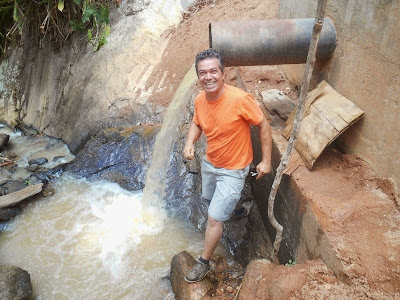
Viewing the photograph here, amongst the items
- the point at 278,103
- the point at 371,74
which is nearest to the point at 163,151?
the point at 278,103

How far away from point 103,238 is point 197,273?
182 cm

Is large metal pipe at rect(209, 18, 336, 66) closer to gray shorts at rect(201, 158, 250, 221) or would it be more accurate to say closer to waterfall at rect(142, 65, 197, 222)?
gray shorts at rect(201, 158, 250, 221)

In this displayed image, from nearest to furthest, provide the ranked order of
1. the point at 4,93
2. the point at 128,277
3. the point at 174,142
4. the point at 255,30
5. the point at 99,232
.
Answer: the point at 255,30 < the point at 128,277 < the point at 99,232 < the point at 174,142 < the point at 4,93

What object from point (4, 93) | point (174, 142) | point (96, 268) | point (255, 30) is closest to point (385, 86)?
point (255, 30)

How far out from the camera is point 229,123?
2953 mm

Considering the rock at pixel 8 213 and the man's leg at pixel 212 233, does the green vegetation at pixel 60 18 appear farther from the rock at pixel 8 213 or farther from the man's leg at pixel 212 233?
the man's leg at pixel 212 233

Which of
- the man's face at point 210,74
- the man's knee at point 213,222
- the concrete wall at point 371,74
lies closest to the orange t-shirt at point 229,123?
Result: the man's face at point 210,74

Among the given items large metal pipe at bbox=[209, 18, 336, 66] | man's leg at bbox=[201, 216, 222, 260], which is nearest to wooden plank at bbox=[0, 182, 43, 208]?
man's leg at bbox=[201, 216, 222, 260]

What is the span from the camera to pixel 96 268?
420 cm

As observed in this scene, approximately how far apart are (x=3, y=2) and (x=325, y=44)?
24.9 ft

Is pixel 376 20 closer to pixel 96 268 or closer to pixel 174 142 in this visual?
pixel 174 142

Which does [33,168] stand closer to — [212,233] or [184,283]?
[184,283]

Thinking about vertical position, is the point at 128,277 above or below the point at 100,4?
below

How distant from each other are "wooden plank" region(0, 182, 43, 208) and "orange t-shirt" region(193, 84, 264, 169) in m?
3.67
